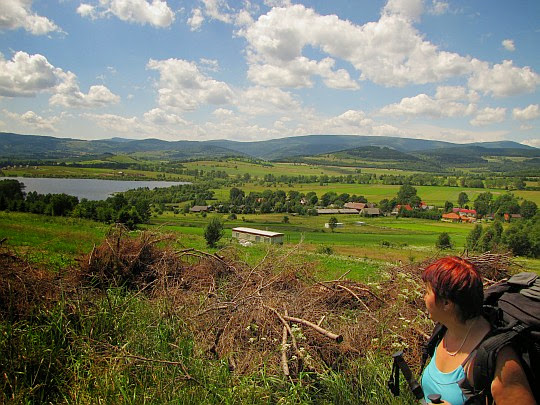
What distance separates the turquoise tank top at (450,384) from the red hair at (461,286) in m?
0.25

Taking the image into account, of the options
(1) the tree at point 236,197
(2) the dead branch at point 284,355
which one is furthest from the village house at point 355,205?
(2) the dead branch at point 284,355

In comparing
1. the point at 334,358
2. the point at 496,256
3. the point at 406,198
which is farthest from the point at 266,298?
the point at 406,198

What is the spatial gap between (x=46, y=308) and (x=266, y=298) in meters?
2.86

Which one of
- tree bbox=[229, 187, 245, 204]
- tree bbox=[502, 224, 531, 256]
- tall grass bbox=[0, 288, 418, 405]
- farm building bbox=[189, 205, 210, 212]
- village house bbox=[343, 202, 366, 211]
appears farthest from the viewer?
village house bbox=[343, 202, 366, 211]

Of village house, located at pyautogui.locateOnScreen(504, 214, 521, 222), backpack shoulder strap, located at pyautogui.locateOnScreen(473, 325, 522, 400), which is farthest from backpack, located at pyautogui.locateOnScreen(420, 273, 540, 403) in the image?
village house, located at pyautogui.locateOnScreen(504, 214, 521, 222)

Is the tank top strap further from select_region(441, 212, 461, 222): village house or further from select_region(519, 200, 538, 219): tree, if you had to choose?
select_region(441, 212, 461, 222): village house

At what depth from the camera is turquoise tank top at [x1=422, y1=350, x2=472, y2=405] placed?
1891mm

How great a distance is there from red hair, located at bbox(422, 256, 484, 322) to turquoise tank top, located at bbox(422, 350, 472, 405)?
10.0 inches

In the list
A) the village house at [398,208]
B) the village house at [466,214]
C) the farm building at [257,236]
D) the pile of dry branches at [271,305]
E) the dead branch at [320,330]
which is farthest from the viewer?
the village house at [398,208]

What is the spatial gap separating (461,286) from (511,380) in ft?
1.53

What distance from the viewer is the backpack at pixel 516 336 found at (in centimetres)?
166

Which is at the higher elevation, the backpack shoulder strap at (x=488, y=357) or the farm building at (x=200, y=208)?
the backpack shoulder strap at (x=488, y=357)

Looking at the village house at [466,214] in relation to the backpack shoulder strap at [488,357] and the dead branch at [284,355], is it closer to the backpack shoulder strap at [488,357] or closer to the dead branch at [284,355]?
the dead branch at [284,355]

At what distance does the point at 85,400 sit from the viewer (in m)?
3.15
